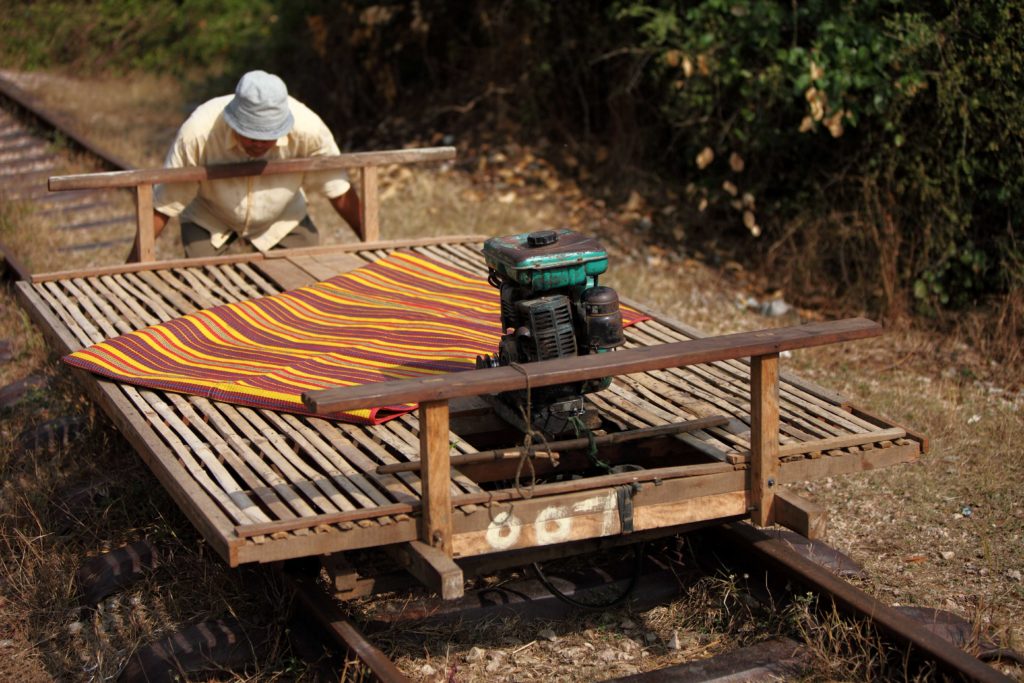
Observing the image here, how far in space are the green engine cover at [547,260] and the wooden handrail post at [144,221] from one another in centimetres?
291

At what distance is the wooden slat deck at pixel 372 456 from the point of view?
4.24m

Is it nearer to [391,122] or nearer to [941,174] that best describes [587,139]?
[391,122]

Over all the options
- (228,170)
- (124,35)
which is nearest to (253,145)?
(228,170)

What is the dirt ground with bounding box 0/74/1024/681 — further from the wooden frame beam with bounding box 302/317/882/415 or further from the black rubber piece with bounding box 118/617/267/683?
the wooden frame beam with bounding box 302/317/882/415

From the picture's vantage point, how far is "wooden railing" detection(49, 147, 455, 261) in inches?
274

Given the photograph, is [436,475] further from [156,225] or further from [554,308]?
[156,225]

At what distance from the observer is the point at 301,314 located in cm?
649

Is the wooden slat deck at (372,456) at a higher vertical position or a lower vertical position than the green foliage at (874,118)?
lower

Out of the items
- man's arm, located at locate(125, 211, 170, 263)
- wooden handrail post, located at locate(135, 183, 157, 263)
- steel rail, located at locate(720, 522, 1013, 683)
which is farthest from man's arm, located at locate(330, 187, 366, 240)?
steel rail, located at locate(720, 522, 1013, 683)

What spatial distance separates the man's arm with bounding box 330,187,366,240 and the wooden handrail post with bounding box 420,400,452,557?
158 inches

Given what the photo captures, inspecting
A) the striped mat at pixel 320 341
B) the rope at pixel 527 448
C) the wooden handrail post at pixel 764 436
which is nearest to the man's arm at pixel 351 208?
the striped mat at pixel 320 341

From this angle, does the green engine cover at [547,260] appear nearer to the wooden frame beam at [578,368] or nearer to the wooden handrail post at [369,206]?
the wooden frame beam at [578,368]

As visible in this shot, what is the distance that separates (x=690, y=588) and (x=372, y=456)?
1.37 metres

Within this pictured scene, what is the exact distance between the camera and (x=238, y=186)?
7.61 m
